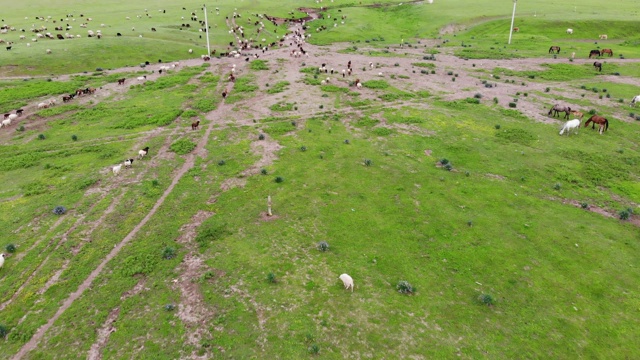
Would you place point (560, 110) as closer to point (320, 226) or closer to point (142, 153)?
point (320, 226)

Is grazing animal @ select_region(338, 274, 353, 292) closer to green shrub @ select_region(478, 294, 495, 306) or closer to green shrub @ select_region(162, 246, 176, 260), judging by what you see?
green shrub @ select_region(478, 294, 495, 306)

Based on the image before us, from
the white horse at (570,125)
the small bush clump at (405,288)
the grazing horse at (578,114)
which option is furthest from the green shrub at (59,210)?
the grazing horse at (578,114)

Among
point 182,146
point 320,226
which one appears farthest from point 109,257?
point 182,146

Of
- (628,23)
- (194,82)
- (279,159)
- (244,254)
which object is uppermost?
(628,23)

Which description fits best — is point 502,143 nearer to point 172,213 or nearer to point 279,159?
point 279,159


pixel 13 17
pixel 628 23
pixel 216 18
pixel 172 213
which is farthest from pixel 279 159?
pixel 628 23
